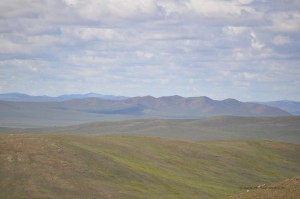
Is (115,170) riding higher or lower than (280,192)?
lower

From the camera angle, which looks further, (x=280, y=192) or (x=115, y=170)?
(x=115, y=170)

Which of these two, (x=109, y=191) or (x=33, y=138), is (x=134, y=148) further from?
(x=109, y=191)

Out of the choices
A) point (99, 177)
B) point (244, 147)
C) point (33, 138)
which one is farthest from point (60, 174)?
point (244, 147)

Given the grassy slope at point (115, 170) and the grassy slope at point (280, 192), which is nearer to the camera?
the grassy slope at point (280, 192)

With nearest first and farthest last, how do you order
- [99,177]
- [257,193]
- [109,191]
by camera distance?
[257,193] → [109,191] → [99,177]

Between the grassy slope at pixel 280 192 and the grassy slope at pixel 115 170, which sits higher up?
the grassy slope at pixel 280 192

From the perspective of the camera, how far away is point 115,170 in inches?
3551

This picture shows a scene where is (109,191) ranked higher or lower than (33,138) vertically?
lower

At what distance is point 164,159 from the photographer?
117m

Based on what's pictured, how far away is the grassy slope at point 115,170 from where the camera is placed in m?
77.0

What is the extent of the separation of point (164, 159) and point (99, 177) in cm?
3456

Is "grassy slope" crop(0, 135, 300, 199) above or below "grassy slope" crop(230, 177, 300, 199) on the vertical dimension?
below

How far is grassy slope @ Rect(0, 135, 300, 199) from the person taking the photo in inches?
3031

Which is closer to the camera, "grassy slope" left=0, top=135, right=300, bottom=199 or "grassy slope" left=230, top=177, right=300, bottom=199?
"grassy slope" left=230, top=177, right=300, bottom=199
